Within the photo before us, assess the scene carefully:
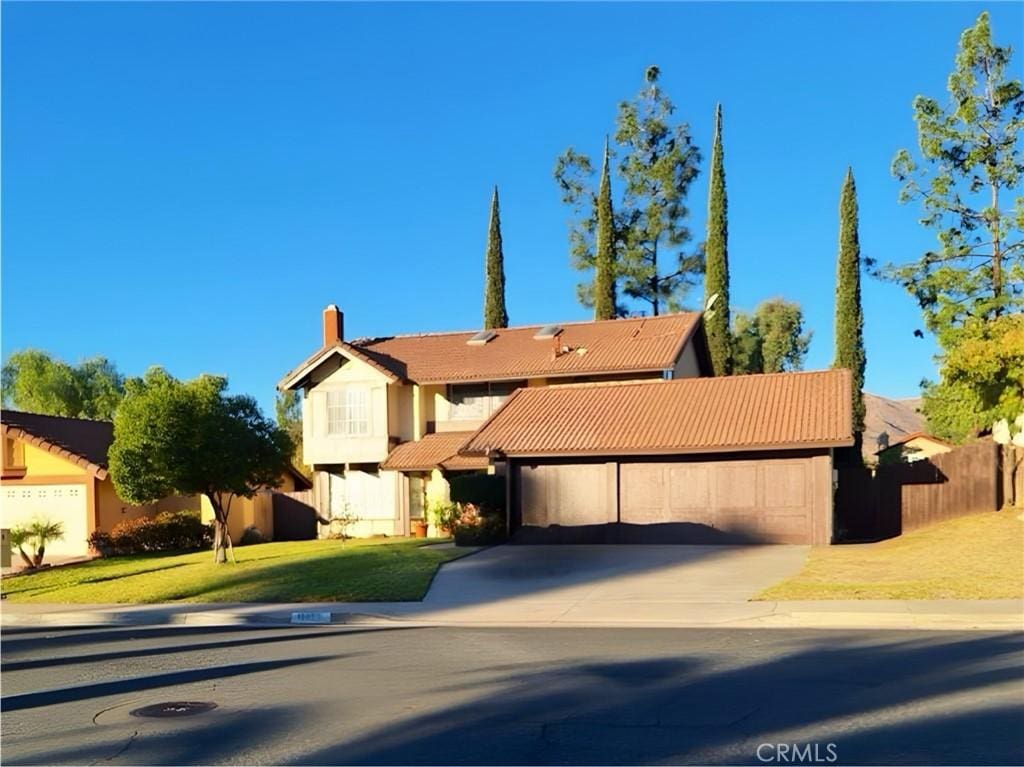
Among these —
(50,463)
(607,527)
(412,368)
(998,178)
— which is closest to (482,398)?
(412,368)

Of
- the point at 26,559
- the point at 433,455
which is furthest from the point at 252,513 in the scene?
the point at 433,455

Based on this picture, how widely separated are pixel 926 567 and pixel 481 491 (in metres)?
11.0

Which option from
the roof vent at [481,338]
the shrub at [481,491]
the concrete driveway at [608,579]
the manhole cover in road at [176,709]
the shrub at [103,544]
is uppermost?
the roof vent at [481,338]

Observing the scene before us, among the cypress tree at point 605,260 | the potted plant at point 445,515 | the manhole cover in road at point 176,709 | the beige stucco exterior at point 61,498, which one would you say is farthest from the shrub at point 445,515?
the cypress tree at point 605,260

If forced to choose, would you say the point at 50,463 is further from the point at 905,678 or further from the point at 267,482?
the point at 905,678

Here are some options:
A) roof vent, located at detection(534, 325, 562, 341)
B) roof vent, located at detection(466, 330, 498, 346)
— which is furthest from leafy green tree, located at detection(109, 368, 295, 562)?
roof vent, located at detection(534, 325, 562, 341)

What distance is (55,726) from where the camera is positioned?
8.45 meters

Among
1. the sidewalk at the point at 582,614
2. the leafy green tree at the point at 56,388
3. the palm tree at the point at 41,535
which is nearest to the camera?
the sidewalk at the point at 582,614

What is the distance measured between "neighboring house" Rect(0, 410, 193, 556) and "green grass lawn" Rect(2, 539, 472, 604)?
4423 mm

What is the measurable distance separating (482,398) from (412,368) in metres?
2.70

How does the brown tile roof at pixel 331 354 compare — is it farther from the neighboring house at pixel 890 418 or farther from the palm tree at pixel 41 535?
the neighboring house at pixel 890 418

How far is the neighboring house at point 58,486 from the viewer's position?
30.2 meters

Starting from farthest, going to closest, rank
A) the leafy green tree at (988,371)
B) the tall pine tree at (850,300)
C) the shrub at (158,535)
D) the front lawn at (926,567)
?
the tall pine tree at (850,300)
the shrub at (158,535)
the leafy green tree at (988,371)
the front lawn at (926,567)

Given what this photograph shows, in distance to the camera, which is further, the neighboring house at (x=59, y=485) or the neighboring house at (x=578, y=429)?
the neighboring house at (x=59, y=485)
